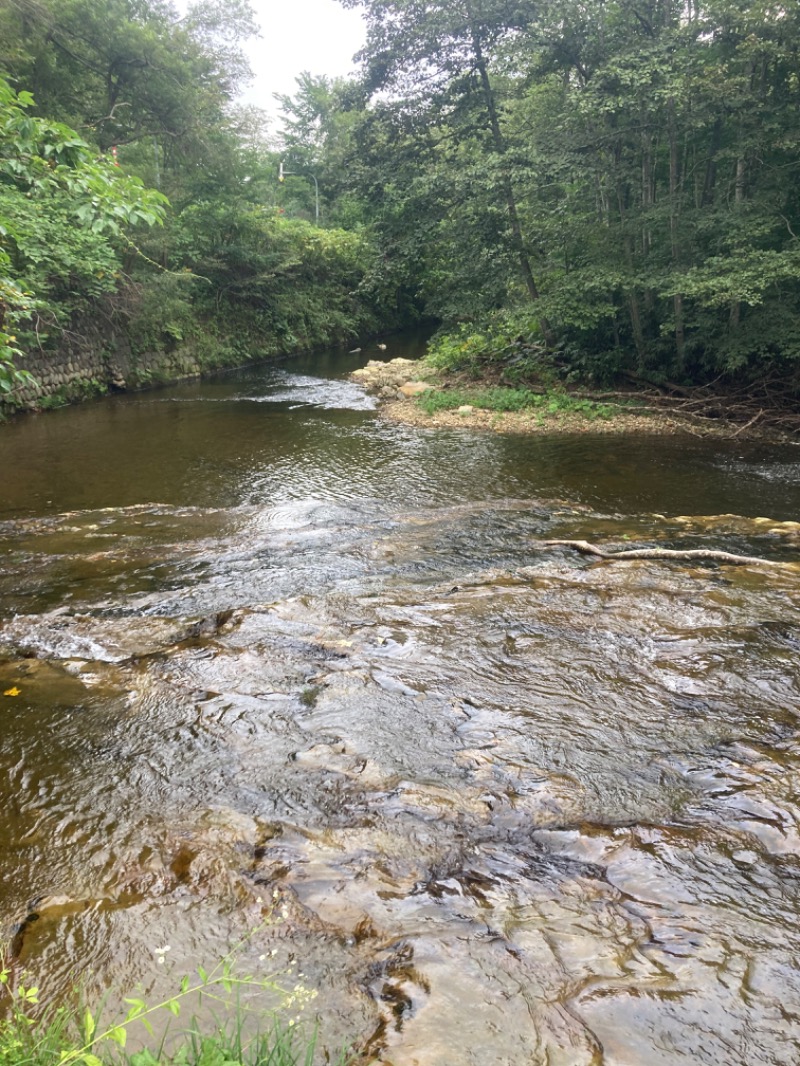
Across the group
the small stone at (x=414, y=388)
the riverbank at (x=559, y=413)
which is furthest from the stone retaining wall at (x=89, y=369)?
the small stone at (x=414, y=388)

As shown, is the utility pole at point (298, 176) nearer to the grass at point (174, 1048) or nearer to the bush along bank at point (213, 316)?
the bush along bank at point (213, 316)

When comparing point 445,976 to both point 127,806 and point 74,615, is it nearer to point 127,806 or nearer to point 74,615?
point 127,806

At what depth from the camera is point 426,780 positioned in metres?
3.39

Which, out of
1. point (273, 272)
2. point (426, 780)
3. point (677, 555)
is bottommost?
point (677, 555)

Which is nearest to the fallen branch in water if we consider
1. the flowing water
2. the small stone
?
the flowing water

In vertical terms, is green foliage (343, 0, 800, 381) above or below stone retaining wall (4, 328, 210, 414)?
above

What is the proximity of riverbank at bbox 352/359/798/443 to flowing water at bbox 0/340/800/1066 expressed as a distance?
5535 mm

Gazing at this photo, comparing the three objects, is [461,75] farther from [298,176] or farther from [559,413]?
[298,176]

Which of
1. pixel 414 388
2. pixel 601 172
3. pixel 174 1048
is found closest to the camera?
pixel 174 1048

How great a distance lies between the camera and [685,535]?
746 cm

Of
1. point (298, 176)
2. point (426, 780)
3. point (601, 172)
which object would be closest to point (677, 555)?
point (426, 780)

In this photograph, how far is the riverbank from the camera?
1270cm

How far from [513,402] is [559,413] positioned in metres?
1.24

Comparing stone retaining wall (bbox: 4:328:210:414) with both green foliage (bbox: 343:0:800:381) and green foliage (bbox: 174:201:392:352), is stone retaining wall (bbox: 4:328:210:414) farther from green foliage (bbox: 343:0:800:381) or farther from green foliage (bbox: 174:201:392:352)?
green foliage (bbox: 343:0:800:381)
